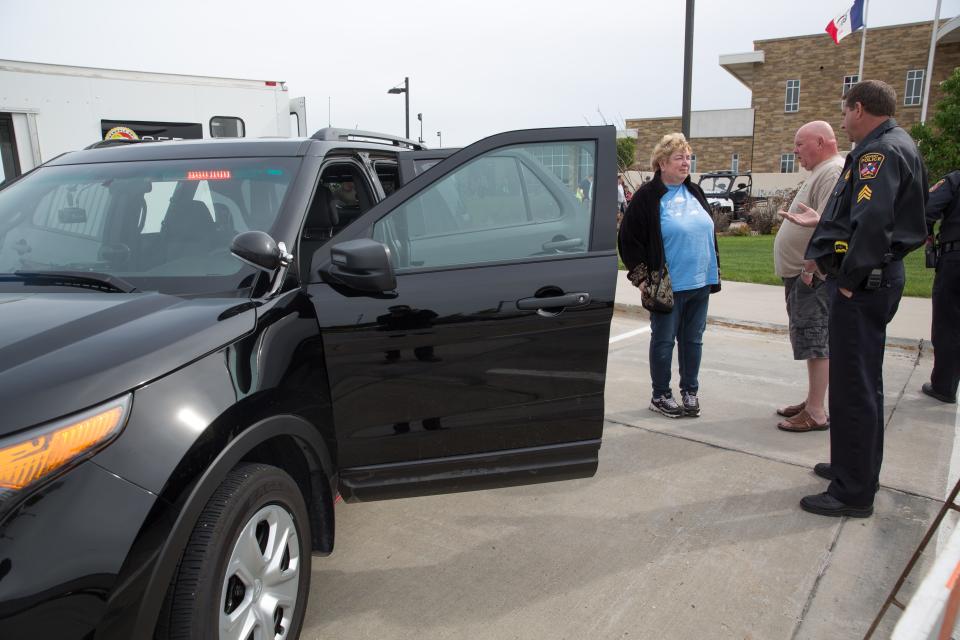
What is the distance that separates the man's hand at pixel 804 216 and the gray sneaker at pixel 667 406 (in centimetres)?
143

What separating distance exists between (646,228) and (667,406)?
1248 millimetres

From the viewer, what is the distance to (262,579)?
1914 millimetres

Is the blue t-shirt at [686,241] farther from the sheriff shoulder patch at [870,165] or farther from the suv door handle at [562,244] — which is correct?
the suv door handle at [562,244]

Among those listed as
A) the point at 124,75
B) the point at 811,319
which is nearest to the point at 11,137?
the point at 124,75

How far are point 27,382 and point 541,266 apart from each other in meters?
1.71

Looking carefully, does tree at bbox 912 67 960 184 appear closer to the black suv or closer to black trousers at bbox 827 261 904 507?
black trousers at bbox 827 261 904 507

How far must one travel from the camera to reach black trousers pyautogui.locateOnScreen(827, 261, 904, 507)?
2.99 meters

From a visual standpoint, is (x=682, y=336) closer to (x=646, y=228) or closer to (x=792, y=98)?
(x=646, y=228)

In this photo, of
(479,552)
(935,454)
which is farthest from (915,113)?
(479,552)

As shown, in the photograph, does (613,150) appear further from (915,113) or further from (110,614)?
(915,113)

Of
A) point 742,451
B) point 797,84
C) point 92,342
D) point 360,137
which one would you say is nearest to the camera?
point 92,342

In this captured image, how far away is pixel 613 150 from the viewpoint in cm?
268

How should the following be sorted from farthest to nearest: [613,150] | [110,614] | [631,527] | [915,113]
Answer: [915,113] → [631,527] → [613,150] → [110,614]

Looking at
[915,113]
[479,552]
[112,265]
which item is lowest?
[479,552]
